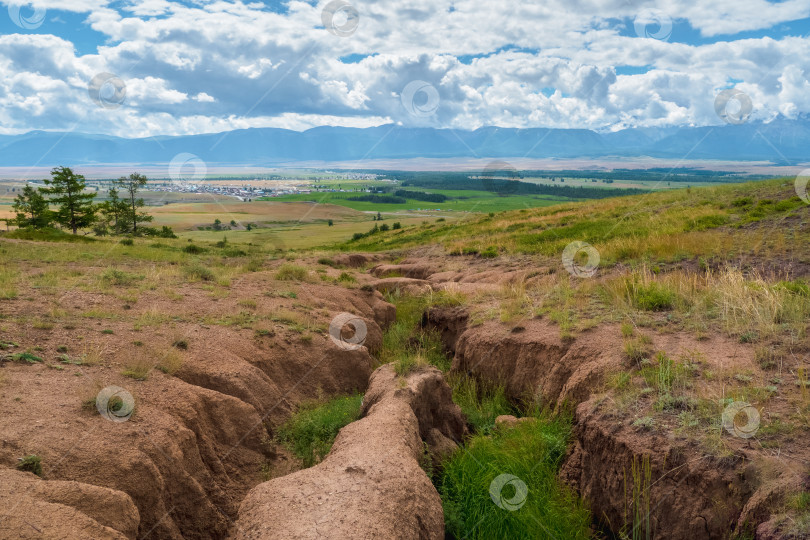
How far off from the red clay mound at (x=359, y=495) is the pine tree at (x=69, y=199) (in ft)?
209

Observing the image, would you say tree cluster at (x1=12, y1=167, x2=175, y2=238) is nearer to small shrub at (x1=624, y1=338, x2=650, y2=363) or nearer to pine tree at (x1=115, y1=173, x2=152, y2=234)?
pine tree at (x1=115, y1=173, x2=152, y2=234)

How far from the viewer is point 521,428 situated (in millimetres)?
8359

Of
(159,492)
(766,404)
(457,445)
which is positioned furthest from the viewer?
(457,445)

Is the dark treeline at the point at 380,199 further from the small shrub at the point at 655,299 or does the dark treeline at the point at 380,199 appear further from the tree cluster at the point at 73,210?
the small shrub at the point at 655,299

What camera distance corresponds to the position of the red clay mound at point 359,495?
4902 mm

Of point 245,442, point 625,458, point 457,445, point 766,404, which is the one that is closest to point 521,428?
point 457,445

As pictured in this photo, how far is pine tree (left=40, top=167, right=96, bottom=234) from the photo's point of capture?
2291 inches

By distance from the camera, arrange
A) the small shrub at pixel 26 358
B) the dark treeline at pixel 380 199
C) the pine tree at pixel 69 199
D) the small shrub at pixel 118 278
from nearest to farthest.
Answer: the small shrub at pixel 26 358, the small shrub at pixel 118 278, the pine tree at pixel 69 199, the dark treeline at pixel 380 199

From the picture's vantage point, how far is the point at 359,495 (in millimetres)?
5273

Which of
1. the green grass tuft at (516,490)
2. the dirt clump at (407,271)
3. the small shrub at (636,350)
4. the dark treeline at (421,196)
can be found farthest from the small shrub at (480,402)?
the dark treeline at (421,196)

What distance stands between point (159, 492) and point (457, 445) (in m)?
4.40

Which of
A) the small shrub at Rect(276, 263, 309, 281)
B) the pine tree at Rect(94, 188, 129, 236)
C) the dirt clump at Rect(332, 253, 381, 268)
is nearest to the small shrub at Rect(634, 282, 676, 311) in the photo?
the small shrub at Rect(276, 263, 309, 281)

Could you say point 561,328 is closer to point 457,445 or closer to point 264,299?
point 457,445

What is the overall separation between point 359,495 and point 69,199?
67290 millimetres
